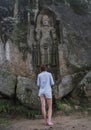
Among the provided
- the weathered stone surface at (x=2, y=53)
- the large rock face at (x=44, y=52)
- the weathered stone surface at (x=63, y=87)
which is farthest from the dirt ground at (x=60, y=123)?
the weathered stone surface at (x=2, y=53)

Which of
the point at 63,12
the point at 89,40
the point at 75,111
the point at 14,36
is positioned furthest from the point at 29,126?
the point at 63,12

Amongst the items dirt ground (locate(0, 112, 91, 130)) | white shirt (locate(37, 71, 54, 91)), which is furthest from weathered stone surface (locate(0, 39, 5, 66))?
white shirt (locate(37, 71, 54, 91))

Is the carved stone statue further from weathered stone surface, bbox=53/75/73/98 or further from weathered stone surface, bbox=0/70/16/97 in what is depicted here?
weathered stone surface, bbox=0/70/16/97

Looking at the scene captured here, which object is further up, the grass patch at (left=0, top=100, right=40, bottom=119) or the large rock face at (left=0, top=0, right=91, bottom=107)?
the large rock face at (left=0, top=0, right=91, bottom=107)

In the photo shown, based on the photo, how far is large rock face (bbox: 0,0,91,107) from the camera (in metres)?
10.5

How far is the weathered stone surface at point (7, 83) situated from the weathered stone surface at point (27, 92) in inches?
8.8

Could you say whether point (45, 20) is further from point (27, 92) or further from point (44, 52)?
point (27, 92)

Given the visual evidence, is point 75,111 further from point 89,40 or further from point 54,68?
point 89,40

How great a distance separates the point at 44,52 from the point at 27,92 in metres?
2.11

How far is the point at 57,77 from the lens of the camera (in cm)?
1112

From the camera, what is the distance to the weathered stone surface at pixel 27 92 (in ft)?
33.0

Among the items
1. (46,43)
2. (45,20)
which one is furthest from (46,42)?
(45,20)

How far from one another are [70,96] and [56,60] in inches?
63.6

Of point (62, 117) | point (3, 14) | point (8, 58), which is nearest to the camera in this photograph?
point (62, 117)
